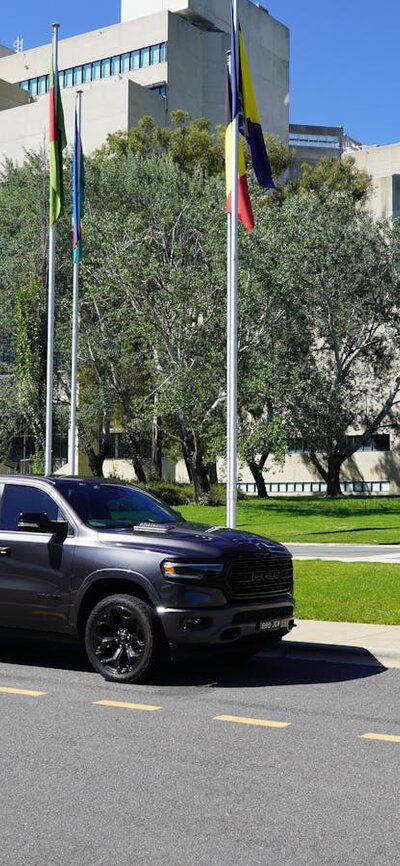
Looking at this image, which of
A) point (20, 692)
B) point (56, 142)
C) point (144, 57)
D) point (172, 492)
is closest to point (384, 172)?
point (144, 57)

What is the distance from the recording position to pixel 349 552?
25.8 meters

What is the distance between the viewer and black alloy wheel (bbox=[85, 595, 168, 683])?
368 inches

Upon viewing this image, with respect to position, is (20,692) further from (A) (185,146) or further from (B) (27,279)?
(A) (185,146)

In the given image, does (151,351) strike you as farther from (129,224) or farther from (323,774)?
(323,774)

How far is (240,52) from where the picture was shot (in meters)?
18.4

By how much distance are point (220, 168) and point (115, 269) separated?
774 inches

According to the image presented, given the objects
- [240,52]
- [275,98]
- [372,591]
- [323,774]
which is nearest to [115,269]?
[240,52]

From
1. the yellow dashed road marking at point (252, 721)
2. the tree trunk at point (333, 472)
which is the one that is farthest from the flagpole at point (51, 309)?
the tree trunk at point (333, 472)

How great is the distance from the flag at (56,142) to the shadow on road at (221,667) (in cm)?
1686

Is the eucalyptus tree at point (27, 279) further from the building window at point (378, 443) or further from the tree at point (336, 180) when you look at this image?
the building window at point (378, 443)

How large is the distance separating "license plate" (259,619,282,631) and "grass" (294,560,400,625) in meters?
3.25

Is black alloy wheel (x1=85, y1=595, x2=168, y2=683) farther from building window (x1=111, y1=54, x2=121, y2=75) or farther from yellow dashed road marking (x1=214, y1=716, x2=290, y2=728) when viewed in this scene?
building window (x1=111, y1=54, x2=121, y2=75)

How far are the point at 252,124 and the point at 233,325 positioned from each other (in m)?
3.94

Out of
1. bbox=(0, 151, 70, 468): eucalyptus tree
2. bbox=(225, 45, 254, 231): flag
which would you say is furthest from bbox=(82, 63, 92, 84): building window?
bbox=(225, 45, 254, 231): flag
